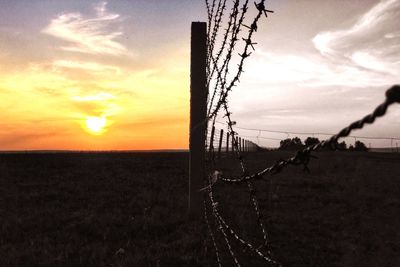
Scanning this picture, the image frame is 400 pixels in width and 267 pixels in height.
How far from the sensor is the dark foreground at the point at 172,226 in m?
6.44

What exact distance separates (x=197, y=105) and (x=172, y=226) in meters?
2.20

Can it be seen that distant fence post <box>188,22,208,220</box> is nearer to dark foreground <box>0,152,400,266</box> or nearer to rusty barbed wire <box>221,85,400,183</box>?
dark foreground <box>0,152,400,266</box>

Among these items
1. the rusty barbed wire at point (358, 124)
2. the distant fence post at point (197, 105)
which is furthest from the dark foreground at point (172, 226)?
the rusty barbed wire at point (358, 124)

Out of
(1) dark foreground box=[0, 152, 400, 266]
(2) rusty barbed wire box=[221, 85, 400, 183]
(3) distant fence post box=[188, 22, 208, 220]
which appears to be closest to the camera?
(2) rusty barbed wire box=[221, 85, 400, 183]

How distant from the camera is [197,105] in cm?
721

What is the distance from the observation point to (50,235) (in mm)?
7750

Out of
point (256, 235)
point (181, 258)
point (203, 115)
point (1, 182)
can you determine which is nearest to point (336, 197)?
point (256, 235)

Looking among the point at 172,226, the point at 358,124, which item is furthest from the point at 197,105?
the point at 358,124

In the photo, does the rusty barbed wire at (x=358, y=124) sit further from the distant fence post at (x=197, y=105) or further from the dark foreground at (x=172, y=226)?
the distant fence post at (x=197, y=105)

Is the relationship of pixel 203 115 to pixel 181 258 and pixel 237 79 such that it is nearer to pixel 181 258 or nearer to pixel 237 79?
pixel 181 258

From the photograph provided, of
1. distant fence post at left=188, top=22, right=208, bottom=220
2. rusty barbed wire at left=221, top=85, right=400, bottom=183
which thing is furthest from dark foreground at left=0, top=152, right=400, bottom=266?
rusty barbed wire at left=221, top=85, right=400, bottom=183

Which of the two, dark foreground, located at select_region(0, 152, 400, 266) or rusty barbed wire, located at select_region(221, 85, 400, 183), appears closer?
rusty barbed wire, located at select_region(221, 85, 400, 183)

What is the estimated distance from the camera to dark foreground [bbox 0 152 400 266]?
254 inches

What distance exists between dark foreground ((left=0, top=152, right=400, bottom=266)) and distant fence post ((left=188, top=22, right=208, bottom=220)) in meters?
0.86
